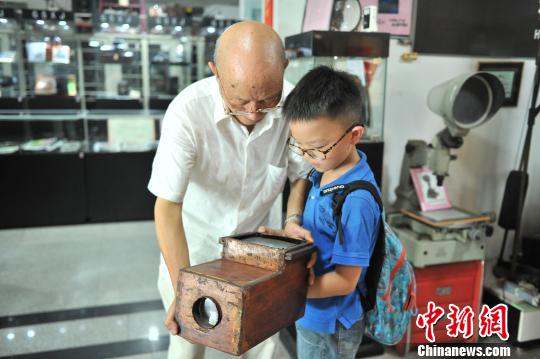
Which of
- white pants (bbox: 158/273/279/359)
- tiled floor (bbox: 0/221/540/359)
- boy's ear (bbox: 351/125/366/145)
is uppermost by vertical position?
boy's ear (bbox: 351/125/366/145)

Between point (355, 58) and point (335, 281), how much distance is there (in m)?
1.43

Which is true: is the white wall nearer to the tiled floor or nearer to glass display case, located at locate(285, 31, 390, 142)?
glass display case, located at locate(285, 31, 390, 142)

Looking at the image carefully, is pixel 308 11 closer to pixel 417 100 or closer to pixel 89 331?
pixel 417 100

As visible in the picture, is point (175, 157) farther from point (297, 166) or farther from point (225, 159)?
point (297, 166)

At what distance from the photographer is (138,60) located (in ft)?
14.4

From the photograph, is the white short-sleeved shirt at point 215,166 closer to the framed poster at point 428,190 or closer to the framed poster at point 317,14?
the framed poster at point 317,14

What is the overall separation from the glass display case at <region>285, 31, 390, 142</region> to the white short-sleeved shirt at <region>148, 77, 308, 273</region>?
2.03 ft

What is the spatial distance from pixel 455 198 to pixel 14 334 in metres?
2.71

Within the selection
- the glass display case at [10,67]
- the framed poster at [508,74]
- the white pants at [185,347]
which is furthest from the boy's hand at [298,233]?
the glass display case at [10,67]

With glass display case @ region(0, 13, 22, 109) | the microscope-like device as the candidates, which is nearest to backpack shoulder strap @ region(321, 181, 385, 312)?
the microscope-like device

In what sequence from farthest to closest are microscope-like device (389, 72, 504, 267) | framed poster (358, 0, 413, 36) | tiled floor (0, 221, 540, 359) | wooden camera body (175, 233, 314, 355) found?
1. framed poster (358, 0, 413, 36)
2. tiled floor (0, 221, 540, 359)
3. microscope-like device (389, 72, 504, 267)
4. wooden camera body (175, 233, 314, 355)

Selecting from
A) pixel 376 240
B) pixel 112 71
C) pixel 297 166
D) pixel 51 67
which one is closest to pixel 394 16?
pixel 297 166

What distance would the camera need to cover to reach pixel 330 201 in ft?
3.60

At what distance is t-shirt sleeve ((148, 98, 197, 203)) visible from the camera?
121 cm
